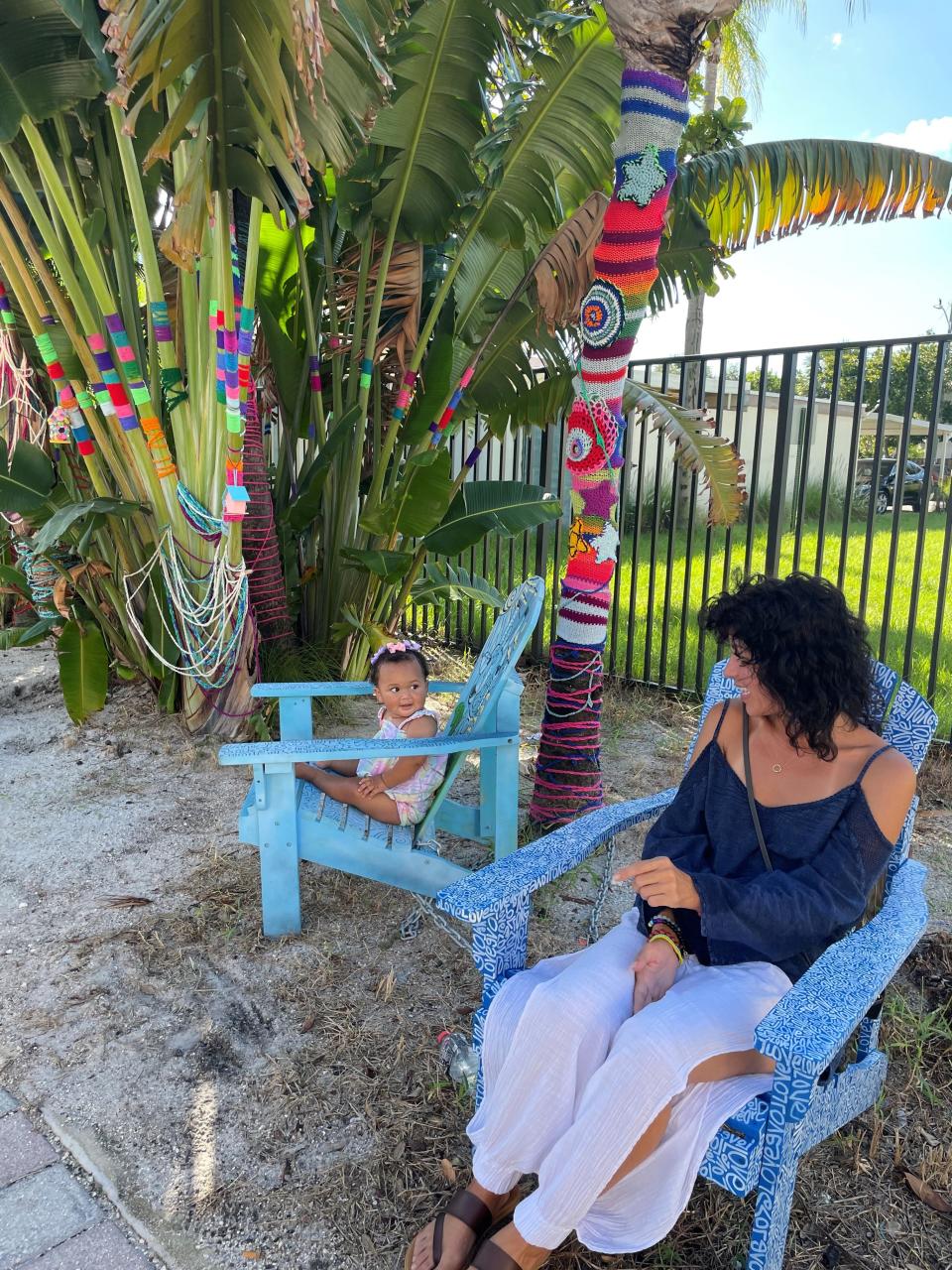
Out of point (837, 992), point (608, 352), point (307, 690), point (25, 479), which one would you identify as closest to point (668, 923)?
point (837, 992)

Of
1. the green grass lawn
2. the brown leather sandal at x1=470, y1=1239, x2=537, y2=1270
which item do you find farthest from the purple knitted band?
the brown leather sandal at x1=470, y1=1239, x2=537, y2=1270

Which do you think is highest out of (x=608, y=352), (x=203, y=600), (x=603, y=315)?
(x=603, y=315)

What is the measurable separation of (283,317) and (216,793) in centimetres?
315

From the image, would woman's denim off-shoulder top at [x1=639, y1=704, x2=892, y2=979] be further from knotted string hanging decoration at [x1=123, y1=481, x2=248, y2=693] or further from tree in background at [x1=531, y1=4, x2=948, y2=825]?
knotted string hanging decoration at [x1=123, y1=481, x2=248, y2=693]

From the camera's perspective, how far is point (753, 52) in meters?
17.6

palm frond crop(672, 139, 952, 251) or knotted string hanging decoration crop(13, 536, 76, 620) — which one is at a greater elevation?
palm frond crop(672, 139, 952, 251)

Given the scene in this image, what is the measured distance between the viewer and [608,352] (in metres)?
3.52

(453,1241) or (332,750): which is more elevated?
(332,750)

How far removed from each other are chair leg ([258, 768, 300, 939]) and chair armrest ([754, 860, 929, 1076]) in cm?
176

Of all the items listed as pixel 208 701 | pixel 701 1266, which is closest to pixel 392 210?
pixel 208 701

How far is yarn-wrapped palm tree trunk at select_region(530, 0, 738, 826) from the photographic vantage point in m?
3.22

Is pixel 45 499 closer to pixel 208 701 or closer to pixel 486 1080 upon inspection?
pixel 208 701

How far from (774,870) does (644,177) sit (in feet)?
8.66

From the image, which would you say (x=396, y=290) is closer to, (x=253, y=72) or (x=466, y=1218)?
(x=253, y=72)
